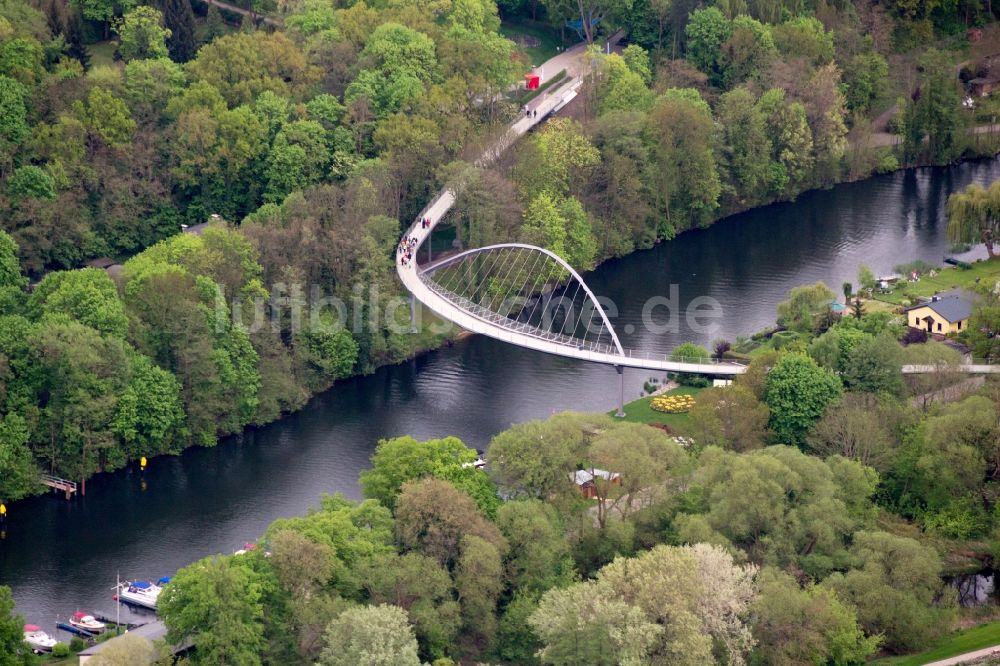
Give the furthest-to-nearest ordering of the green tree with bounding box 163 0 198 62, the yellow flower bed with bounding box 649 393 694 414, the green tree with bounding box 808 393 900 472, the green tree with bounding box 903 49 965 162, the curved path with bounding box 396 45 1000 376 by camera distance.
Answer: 1. the green tree with bounding box 903 49 965 162
2. the green tree with bounding box 163 0 198 62
3. the curved path with bounding box 396 45 1000 376
4. the yellow flower bed with bounding box 649 393 694 414
5. the green tree with bounding box 808 393 900 472

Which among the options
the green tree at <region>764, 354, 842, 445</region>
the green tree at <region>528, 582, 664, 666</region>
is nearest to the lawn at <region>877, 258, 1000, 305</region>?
the green tree at <region>764, 354, 842, 445</region>

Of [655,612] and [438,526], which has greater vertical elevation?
[438,526]

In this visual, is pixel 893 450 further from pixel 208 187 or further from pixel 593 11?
pixel 593 11

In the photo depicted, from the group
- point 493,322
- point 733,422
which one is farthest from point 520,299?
point 733,422

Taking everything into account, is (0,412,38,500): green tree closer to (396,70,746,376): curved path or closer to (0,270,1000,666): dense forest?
(0,270,1000,666): dense forest

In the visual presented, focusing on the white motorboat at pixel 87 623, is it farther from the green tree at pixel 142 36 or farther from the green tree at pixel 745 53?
the green tree at pixel 745 53

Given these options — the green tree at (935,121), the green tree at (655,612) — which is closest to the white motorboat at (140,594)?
the green tree at (655,612)

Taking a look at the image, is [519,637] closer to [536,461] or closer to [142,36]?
[536,461]
